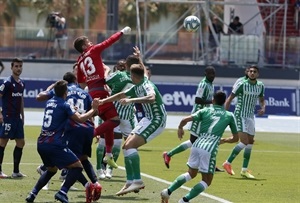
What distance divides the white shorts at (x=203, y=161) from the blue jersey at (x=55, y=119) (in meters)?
1.92

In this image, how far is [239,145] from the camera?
21.1 meters

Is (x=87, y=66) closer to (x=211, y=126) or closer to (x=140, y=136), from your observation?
(x=140, y=136)

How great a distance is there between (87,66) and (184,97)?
22441mm

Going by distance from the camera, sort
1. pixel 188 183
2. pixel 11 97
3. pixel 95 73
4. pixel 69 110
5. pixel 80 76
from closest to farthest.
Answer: pixel 69 110 < pixel 95 73 < pixel 80 76 < pixel 188 183 < pixel 11 97

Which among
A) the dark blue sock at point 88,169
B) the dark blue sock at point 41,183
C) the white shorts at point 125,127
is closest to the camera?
the dark blue sock at point 41,183

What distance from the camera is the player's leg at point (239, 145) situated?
20609 millimetres

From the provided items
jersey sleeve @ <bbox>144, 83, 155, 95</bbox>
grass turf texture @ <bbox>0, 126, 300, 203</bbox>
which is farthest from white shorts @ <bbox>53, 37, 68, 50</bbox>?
jersey sleeve @ <bbox>144, 83, 155, 95</bbox>

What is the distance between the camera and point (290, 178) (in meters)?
20.5

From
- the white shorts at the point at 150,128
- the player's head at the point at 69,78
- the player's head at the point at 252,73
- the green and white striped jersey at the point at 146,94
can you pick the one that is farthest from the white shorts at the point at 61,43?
the white shorts at the point at 150,128

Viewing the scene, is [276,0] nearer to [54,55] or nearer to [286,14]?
[286,14]

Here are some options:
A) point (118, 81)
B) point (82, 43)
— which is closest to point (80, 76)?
point (82, 43)

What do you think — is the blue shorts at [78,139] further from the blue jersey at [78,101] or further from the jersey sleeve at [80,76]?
the jersey sleeve at [80,76]

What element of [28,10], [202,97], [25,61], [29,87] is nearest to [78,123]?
[202,97]

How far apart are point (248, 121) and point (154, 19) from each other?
60.2 metres
